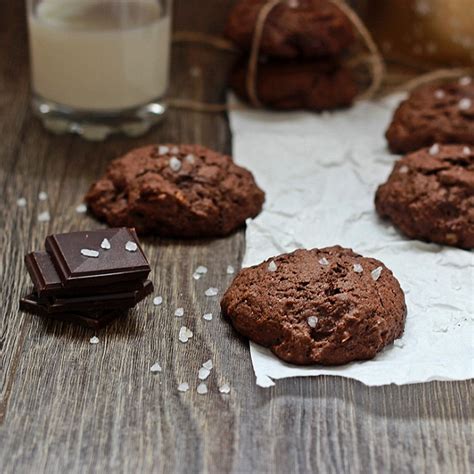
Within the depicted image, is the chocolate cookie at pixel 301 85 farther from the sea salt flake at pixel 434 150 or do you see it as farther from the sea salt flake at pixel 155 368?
the sea salt flake at pixel 155 368

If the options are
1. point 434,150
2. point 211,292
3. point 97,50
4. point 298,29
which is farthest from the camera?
point 298,29

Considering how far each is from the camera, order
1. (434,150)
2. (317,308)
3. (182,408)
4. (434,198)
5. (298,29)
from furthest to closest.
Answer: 1. (298,29)
2. (434,150)
3. (434,198)
4. (317,308)
5. (182,408)

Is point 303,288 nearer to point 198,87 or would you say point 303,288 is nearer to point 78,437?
point 78,437

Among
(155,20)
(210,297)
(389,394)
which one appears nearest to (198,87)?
(155,20)

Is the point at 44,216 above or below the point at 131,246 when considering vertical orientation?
below

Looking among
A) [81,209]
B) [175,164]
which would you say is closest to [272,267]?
[175,164]

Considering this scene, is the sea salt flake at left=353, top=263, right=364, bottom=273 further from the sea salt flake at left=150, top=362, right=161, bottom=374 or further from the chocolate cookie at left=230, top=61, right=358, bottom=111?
the chocolate cookie at left=230, top=61, right=358, bottom=111

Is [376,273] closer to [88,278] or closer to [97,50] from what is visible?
[88,278]

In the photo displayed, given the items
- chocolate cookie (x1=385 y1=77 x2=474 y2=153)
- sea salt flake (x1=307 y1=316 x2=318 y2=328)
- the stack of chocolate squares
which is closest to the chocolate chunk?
the stack of chocolate squares
